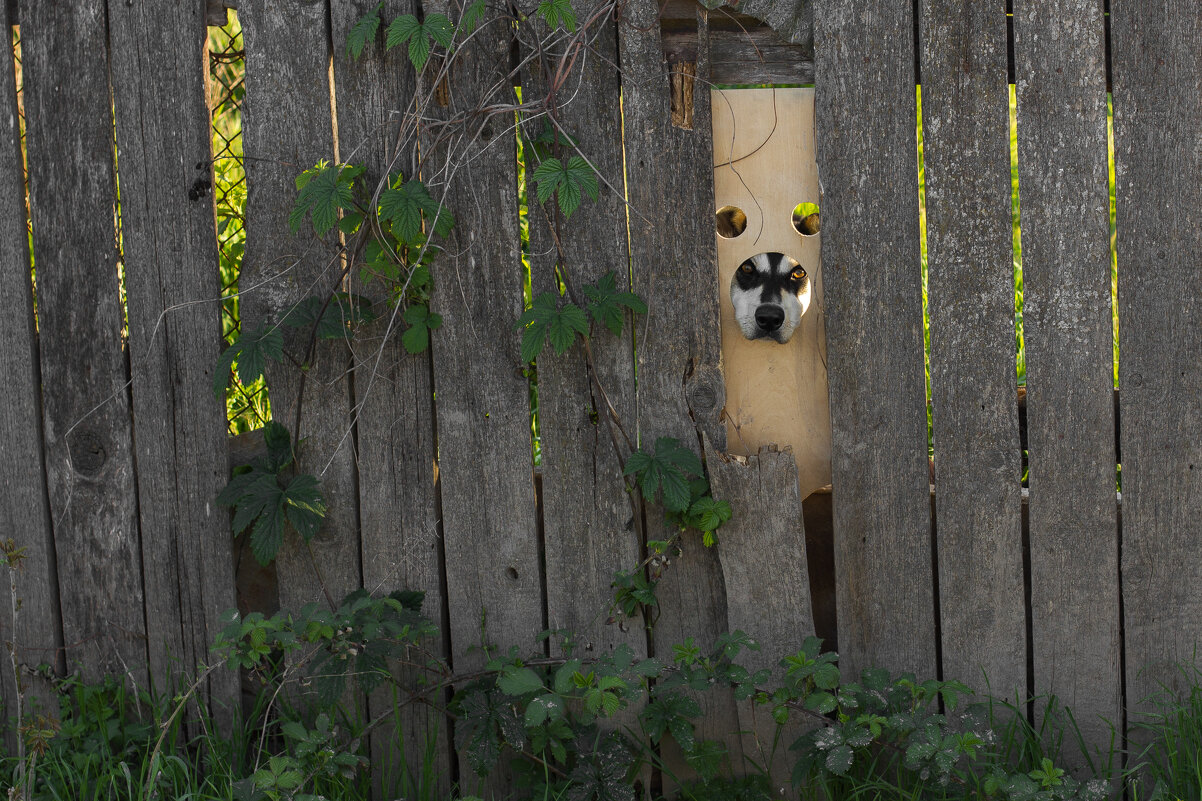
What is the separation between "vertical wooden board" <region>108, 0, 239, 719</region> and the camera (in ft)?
7.54

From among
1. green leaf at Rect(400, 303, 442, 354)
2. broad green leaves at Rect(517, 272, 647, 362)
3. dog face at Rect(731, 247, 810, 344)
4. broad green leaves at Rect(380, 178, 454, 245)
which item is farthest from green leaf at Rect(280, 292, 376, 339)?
dog face at Rect(731, 247, 810, 344)

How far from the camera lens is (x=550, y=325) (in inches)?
85.1

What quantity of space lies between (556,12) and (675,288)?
67 centimetres

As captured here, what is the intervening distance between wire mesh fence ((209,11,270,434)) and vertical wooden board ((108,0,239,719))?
0.24ft

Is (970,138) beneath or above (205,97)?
beneath

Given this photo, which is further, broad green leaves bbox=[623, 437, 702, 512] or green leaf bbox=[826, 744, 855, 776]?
broad green leaves bbox=[623, 437, 702, 512]

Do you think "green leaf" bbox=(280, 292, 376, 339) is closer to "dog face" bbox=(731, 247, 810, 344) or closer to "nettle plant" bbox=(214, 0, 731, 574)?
"nettle plant" bbox=(214, 0, 731, 574)

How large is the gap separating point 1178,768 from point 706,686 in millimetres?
1115

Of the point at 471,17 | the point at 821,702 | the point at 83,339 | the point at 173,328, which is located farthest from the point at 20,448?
the point at 821,702

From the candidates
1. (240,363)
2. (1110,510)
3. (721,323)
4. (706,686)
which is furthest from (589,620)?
(1110,510)

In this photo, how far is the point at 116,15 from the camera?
7.52 feet

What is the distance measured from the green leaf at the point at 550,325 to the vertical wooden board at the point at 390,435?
323mm

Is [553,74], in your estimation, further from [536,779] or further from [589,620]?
[536,779]

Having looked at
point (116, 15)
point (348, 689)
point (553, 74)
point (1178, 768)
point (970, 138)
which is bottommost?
point (1178, 768)
